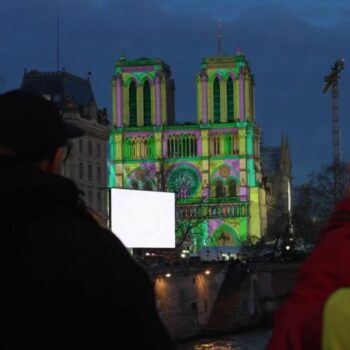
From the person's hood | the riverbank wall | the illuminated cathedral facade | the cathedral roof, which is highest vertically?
the cathedral roof

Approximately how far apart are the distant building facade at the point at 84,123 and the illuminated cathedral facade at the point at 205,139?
35125mm

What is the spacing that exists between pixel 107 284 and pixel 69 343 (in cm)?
20

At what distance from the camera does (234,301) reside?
191 ft

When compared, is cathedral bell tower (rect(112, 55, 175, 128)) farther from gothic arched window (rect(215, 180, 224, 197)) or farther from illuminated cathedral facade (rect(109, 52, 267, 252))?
gothic arched window (rect(215, 180, 224, 197))

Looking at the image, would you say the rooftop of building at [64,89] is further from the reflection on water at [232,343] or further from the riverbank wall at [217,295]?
the reflection on water at [232,343]

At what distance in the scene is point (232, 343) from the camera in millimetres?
47375

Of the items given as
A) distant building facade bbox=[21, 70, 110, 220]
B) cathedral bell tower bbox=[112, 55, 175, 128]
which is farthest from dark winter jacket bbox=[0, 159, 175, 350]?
cathedral bell tower bbox=[112, 55, 175, 128]

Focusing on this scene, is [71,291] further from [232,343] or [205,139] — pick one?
[205,139]

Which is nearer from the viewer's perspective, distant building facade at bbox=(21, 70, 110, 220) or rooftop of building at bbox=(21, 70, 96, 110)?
distant building facade at bbox=(21, 70, 110, 220)

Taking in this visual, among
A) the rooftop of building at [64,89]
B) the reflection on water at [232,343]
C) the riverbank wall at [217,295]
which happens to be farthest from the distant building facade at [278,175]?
the reflection on water at [232,343]

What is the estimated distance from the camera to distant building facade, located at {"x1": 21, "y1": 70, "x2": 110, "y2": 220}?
82.2 m

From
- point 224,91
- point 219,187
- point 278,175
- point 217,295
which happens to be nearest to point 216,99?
point 224,91

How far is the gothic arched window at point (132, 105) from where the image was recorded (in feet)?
425

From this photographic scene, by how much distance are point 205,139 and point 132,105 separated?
9.20 m
